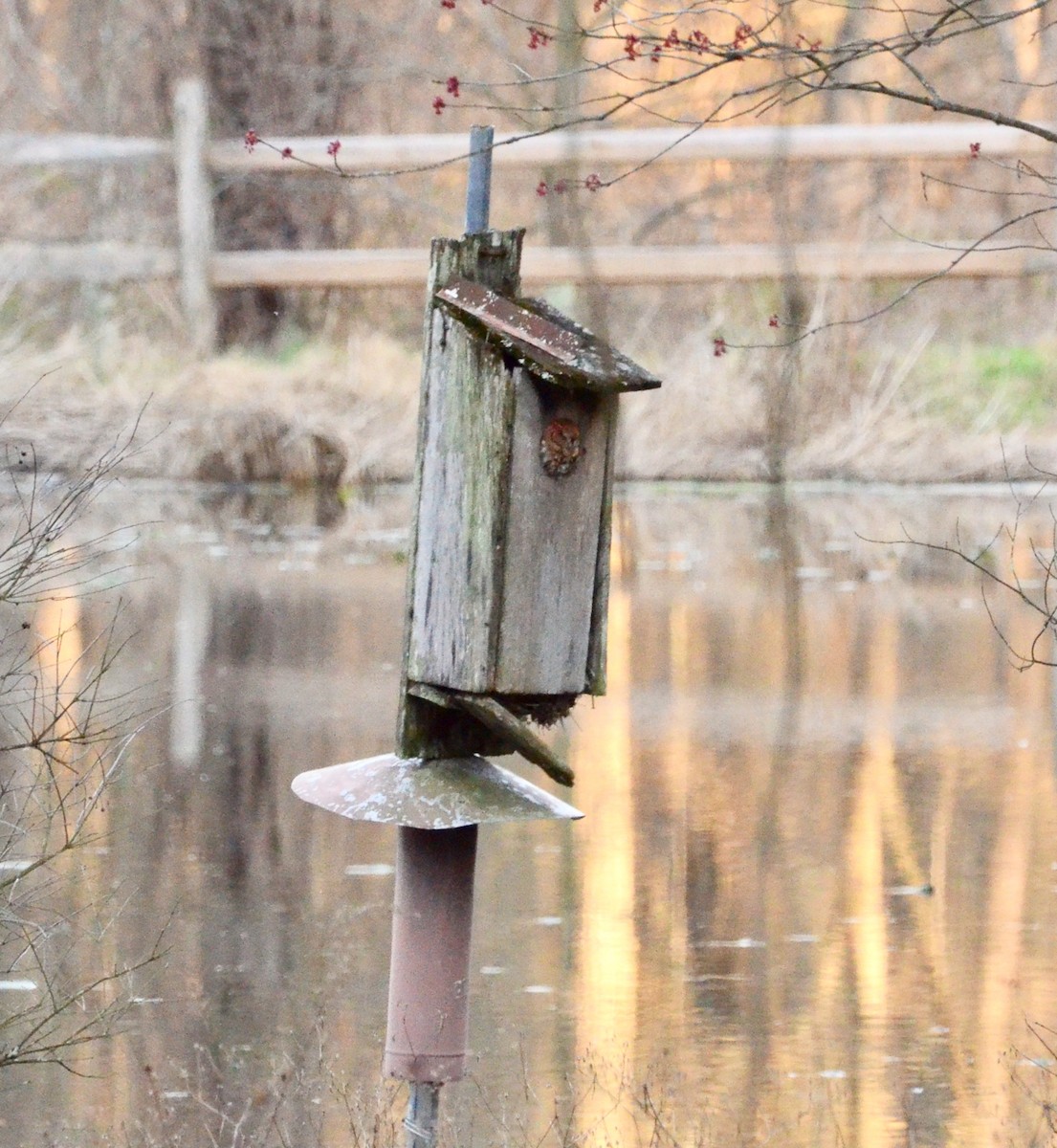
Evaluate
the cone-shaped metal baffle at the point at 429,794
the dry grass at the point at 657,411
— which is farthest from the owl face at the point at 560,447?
the dry grass at the point at 657,411

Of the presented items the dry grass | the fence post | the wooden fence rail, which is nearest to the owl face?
the dry grass

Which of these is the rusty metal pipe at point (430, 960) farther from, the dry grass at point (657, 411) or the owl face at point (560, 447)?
the dry grass at point (657, 411)

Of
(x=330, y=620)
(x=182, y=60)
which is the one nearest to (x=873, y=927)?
(x=330, y=620)

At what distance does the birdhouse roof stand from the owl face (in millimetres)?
79

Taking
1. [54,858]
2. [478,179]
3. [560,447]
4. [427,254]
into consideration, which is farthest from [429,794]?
[427,254]

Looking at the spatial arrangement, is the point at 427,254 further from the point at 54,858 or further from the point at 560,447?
the point at 560,447

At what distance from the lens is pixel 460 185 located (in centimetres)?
2250

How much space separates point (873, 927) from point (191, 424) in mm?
12208

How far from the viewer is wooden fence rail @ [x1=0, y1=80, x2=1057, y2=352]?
57.9ft

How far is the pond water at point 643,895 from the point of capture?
4273mm

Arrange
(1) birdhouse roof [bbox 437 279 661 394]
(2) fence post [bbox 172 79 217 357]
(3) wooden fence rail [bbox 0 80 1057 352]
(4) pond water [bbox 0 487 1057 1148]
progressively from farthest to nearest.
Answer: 1. (2) fence post [bbox 172 79 217 357]
2. (3) wooden fence rail [bbox 0 80 1057 352]
3. (4) pond water [bbox 0 487 1057 1148]
4. (1) birdhouse roof [bbox 437 279 661 394]

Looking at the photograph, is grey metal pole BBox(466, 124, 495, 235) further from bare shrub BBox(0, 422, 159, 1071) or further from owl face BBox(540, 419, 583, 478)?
bare shrub BBox(0, 422, 159, 1071)

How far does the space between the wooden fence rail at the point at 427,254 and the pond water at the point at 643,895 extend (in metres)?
6.75

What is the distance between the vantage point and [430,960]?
3883 millimetres
